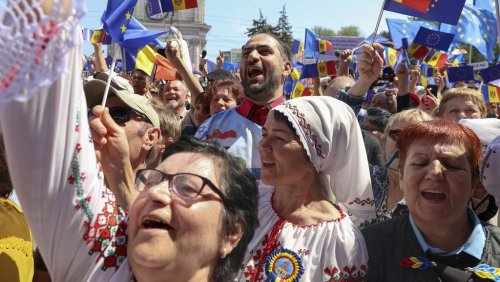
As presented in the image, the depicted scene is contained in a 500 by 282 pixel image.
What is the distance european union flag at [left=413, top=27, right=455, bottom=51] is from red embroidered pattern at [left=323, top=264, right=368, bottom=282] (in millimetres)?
7008

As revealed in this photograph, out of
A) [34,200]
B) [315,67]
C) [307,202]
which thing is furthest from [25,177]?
[315,67]

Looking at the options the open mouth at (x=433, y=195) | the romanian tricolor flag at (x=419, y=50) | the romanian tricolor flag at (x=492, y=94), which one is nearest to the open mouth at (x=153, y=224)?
the open mouth at (x=433, y=195)

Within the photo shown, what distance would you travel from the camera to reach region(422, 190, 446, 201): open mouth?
2448 mm

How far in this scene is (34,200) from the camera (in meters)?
1.49

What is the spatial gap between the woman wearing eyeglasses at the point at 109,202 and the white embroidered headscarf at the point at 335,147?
0.77m

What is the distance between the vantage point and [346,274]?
2455 mm

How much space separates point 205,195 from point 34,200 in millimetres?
Answer: 524

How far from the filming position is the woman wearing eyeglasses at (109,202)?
→ 1.40 meters

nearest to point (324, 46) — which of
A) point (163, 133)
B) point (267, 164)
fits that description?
point (163, 133)

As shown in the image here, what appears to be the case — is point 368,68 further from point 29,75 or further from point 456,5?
point 29,75

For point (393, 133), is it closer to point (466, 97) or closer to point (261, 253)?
point (466, 97)

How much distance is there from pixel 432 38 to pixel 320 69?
1.67 meters

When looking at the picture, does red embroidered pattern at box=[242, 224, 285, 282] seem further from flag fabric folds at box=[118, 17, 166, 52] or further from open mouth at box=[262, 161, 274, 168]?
flag fabric folds at box=[118, 17, 166, 52]

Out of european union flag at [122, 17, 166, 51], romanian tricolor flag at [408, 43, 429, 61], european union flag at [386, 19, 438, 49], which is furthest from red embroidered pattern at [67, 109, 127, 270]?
european union flag at [386, 19, 438, 49]
